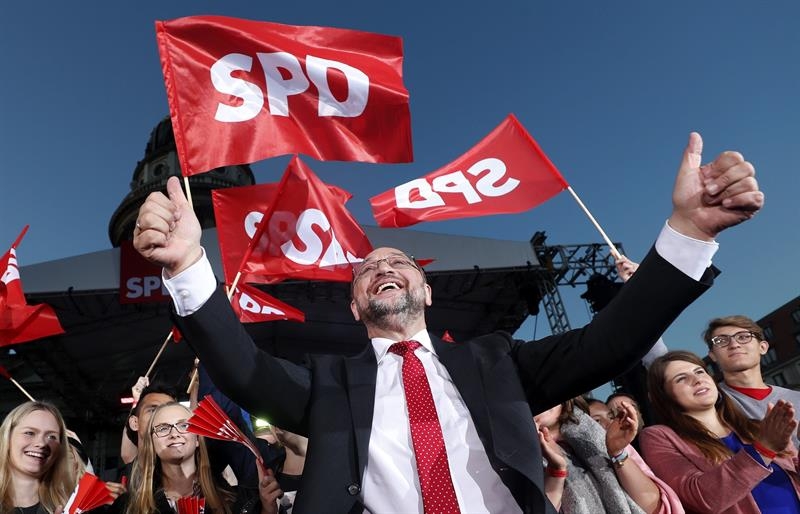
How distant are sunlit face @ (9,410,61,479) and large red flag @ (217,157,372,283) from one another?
6.43 ft

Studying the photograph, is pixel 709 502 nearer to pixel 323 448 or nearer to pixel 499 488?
pixel 499 488

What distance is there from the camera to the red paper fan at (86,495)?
2295 millimetres

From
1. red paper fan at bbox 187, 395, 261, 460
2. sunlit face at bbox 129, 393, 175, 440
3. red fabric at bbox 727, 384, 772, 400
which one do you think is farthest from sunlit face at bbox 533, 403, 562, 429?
sunlit face at bbox 129, 393, 175, 440

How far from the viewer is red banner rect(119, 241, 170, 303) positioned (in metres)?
9.58

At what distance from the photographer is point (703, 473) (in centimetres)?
257

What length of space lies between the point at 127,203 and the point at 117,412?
561 inches

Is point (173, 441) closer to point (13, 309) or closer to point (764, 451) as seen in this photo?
point (764, 451)

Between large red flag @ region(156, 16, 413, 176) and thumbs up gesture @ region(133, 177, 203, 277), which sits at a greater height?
large red flag @ region(156, 16, 413, 176)

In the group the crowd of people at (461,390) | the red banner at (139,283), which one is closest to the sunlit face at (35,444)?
the crowd of people at (461,390)

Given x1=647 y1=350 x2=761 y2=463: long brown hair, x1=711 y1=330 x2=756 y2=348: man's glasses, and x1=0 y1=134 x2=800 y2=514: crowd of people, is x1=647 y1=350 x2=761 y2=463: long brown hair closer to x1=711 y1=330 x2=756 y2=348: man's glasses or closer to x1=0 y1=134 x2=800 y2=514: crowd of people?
x1=0 y1=134 x2=800 y2=514: crowd of people

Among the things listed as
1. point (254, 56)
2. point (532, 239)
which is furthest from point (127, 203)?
point (254, 56)

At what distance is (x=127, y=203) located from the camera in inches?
1105

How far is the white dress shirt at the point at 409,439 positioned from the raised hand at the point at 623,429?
0.82 m

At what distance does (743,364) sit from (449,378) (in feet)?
7.58
